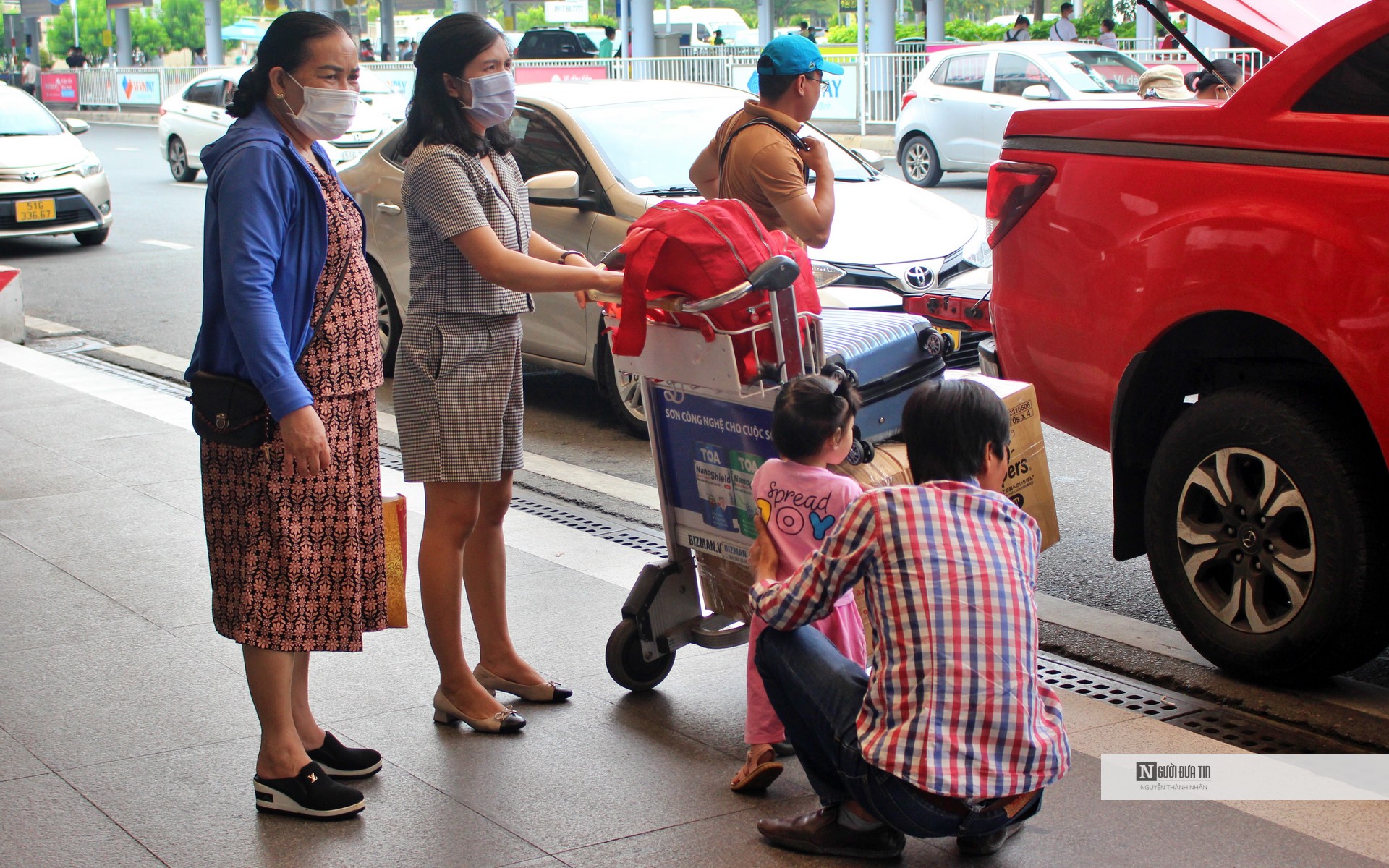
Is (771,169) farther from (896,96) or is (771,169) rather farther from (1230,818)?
(896,96)

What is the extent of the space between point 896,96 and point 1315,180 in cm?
2215

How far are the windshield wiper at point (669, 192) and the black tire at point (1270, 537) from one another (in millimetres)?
3556

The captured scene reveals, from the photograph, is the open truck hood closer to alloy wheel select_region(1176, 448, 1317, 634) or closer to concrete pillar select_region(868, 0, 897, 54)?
alloy wheel select_region(1176, 448, 1317, 634)

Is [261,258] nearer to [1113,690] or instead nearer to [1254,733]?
[1113,690]

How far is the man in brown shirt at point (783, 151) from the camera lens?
186 inches

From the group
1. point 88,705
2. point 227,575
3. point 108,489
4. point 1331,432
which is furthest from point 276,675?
point 108,489

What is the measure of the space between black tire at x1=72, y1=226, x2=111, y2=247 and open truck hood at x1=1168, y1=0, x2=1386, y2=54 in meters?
13.6

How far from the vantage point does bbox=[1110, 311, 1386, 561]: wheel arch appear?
3.99 m

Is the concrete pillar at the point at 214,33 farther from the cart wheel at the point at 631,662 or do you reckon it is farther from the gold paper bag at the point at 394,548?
the gold paper bag at the point at 394,548

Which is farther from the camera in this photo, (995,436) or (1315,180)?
(1315,180)

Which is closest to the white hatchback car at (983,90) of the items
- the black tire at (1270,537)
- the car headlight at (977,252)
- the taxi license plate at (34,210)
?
the car headlight at (977,252)

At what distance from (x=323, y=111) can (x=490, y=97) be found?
507mm

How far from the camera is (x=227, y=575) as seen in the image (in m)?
3.39

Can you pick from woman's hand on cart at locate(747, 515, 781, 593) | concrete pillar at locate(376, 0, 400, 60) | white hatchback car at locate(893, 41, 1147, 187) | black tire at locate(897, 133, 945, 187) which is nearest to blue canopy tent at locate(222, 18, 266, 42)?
concrete pillar at locate(376, 0, 400, 60)
